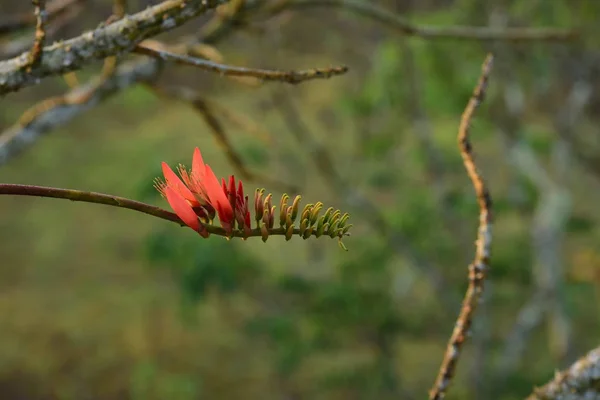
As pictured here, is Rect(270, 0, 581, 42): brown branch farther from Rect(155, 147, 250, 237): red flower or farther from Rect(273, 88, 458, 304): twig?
Rect(273, 88, 458, 304): twig

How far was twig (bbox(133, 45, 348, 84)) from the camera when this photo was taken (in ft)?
1.82

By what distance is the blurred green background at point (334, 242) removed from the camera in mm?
3104

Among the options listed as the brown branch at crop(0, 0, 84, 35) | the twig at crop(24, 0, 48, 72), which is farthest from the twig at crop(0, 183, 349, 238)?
the brown branch at crop(0, 0, 84, 35)

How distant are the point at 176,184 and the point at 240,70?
0.25 metres

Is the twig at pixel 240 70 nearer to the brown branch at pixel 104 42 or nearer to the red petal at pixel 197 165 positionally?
the brown branch at pixel 104 42

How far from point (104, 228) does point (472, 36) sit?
476 cm

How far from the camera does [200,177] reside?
0.34 metres

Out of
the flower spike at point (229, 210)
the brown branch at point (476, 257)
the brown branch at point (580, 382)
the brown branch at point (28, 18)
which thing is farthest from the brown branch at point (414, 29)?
the flower spike at point (229, 210)

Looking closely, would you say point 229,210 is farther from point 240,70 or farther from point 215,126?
point 215,126

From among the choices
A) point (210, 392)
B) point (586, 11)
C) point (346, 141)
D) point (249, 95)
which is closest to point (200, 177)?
point (586, 11)

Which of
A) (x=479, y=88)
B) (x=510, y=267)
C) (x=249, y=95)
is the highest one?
(x=249, y=95)

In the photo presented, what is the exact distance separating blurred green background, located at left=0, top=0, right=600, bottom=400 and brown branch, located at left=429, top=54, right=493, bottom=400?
0.71 m

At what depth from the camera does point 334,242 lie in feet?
15.6

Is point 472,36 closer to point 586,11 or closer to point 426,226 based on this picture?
point 586,11
